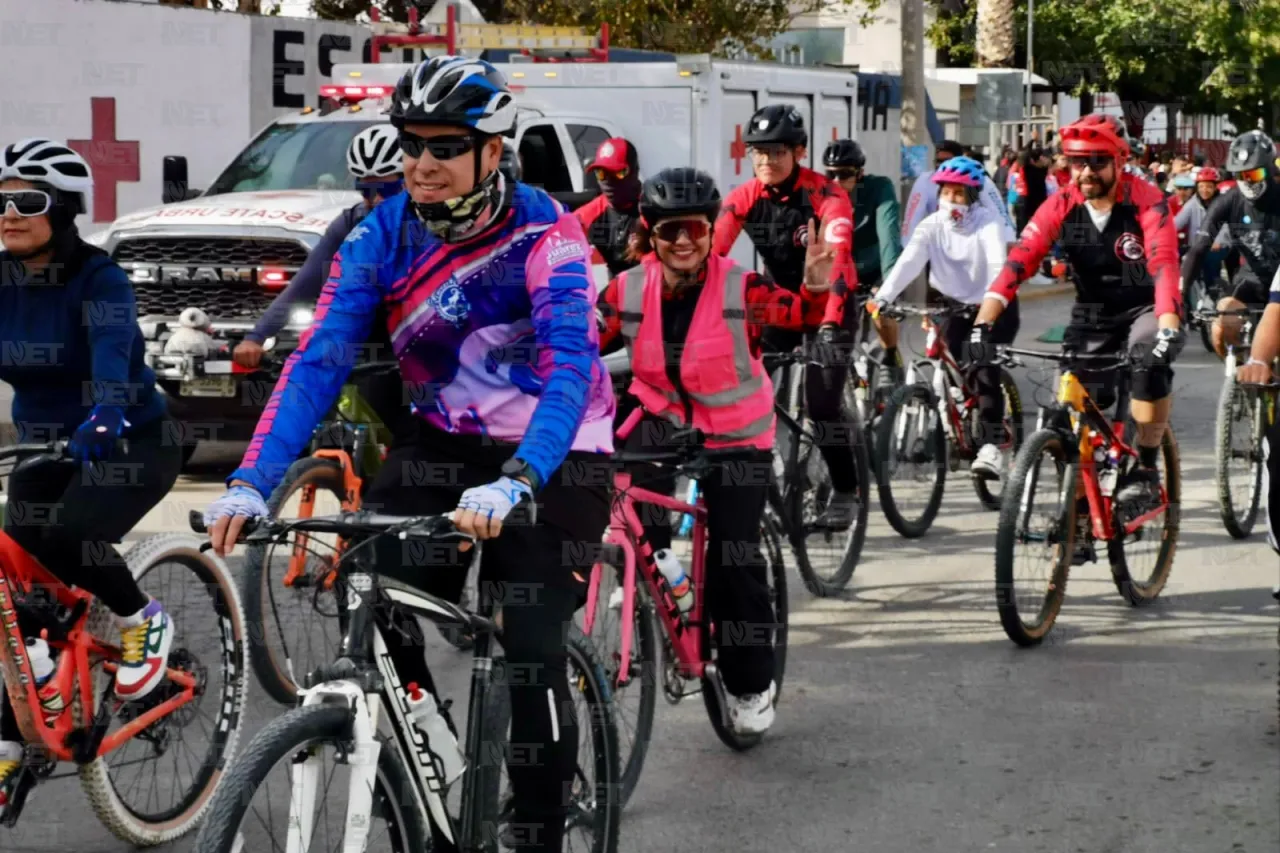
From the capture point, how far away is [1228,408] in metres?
10.8

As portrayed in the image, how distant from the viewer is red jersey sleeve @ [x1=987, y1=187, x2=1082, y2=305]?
8.84m

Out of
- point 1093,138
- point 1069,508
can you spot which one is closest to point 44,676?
point 1069,508

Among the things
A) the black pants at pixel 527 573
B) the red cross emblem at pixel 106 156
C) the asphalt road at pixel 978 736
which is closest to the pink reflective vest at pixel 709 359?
the asphalt road at pixel 978 736

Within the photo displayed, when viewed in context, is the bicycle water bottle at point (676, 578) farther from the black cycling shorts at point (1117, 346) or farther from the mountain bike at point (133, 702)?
the black cycling shorts at point (1117, 346)

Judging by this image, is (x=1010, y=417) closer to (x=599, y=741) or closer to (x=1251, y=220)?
(x=1251, y=220)

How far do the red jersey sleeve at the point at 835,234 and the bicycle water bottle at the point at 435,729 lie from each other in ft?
16.4

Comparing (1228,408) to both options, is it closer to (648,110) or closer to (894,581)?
(894,581)

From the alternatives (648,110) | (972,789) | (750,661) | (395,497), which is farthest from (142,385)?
(648,110)

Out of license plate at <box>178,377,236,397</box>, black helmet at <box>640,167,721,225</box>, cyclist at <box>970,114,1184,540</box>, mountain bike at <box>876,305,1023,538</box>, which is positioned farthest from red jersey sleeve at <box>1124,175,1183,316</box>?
license plate at <box>178,377,236,397</box>

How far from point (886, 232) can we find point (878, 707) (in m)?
4.53

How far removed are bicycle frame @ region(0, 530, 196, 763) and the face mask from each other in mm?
7226

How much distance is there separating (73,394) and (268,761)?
89.9 inches

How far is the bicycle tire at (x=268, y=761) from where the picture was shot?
3.51m

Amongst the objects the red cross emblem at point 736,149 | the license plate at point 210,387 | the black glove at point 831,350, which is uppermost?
the red cross emblem at point 736,149
